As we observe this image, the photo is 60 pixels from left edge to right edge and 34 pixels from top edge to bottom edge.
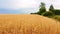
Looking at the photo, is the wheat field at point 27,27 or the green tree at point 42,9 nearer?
the wheat field at point 27,27

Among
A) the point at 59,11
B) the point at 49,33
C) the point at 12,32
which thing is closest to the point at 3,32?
the point at 12,32

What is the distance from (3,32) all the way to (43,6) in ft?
86.5

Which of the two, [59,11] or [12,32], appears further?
[59,11]

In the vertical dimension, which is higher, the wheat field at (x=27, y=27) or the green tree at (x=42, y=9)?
the wheat field at (x=27, y=27)

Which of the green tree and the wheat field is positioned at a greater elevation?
the wheat field

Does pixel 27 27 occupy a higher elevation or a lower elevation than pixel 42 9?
higher

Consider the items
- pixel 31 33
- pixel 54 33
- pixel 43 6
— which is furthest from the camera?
pixel 43 6

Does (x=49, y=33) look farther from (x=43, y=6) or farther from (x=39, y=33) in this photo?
(x=43, y=6)

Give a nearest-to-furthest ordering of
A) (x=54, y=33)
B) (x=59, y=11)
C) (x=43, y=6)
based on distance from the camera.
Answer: (x=54, y=33) < (x=59, y=11) < (x=43, y=6)

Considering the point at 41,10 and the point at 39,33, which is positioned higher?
the point at 39,33

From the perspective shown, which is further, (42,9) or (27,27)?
(42,9)

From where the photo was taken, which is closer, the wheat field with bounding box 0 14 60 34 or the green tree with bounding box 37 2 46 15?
the wheat field with bounding box 0 14 60 34

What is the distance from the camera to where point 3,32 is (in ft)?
11.1

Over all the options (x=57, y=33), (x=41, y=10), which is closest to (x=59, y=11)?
(x=41, y=10)
